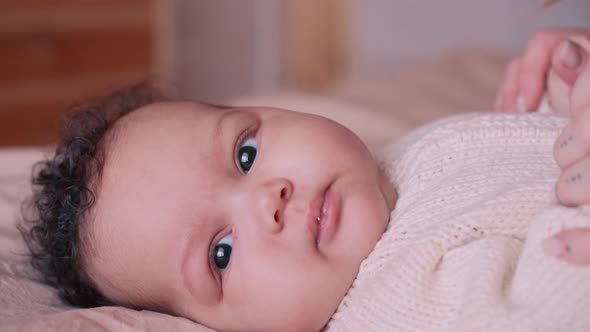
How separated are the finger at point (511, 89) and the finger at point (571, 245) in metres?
0.55

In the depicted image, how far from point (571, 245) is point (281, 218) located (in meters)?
0.38

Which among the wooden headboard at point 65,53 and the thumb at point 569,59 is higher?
the thumb at point 569,59

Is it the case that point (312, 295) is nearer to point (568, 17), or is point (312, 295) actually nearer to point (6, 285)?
point (6, 285)

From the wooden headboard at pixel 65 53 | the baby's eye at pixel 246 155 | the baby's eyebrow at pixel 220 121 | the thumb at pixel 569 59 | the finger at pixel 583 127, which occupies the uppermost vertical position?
the thumb at pixel 569 59

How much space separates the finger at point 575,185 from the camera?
2.22 ft

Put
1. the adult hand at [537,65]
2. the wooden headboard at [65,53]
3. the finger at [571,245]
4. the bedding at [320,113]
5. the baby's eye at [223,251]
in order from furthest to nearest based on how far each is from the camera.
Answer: the wooden headboard at [65,53] < the adult hand at [537,65] < the baby's eye at [223,251] < the bedding at [320,113] < the finger at [571,245]

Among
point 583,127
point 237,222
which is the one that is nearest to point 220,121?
point 237,222

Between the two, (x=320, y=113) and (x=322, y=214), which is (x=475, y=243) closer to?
(x=322, y=214)

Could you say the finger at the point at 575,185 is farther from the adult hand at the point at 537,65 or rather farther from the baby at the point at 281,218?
the adult hand at the point at 537,65

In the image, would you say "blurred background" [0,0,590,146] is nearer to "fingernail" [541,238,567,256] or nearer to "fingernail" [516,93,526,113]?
"fingernail" [516,93,526,113]

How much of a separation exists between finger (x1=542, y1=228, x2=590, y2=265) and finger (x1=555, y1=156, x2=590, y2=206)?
0.15 feet

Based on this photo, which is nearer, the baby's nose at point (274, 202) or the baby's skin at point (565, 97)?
the baby's skin at point (565, 97)

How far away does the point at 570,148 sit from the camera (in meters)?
0.71

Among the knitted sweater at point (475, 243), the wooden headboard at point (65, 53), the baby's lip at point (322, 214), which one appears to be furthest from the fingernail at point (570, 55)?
the wooden headboard at point (65, 53)
